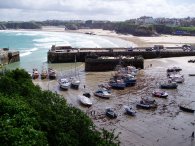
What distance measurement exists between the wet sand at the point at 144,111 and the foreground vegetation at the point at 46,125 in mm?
9497

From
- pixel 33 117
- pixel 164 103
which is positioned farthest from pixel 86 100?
pixel 33 117

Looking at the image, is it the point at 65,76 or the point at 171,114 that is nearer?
the point at 171,114

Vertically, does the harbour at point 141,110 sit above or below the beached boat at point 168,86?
below

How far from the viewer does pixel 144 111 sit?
43.4 metres

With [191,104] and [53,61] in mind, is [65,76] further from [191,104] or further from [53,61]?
[191,104]

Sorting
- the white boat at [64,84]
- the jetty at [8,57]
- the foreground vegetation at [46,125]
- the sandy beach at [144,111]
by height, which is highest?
the foreground vegetation at [46,125]

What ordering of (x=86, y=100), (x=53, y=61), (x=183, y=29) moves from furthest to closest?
(x=183, y=29)
(x=53, y=61)
(x=86, y=100)

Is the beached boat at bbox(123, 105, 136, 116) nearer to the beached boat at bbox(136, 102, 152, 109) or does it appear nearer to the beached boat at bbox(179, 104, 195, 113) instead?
the beached boat at bbox(136, 102, 152, 109)

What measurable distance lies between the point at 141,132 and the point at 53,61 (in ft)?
151

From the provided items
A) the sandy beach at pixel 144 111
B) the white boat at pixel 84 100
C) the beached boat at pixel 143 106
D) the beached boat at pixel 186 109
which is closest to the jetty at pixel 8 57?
the sandy beach at pixel 144 111

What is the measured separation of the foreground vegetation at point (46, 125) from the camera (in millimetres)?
19031

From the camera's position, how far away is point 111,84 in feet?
181

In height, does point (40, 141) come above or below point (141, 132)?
above

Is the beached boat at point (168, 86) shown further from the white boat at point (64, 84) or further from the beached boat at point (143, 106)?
the white boat at point (64, 84)
